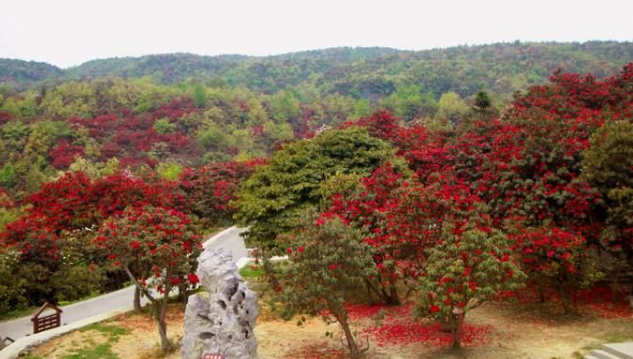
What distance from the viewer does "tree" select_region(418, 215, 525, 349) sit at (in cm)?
882

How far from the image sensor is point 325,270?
347 inches

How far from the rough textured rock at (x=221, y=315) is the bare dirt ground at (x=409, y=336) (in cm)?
153

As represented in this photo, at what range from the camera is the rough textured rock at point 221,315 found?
8.85 metres

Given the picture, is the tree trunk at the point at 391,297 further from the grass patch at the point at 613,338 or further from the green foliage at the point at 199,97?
the green foliage at the point at 199,97

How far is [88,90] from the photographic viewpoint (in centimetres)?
6844

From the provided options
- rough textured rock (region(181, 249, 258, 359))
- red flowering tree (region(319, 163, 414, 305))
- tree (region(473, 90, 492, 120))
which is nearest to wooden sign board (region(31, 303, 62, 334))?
rough textured rock (region(181, 249, 258, 359))

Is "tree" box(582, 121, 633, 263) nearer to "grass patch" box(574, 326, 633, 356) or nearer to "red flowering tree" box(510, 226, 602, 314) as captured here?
"red flowering tree" box(510, 226, 602, 314)

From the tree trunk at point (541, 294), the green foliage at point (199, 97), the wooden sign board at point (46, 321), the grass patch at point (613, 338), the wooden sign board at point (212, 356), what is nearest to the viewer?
the wooden sign board at point (212, 356)

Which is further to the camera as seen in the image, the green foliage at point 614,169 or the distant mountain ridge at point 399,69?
the distant mountain ridge at point 399,69

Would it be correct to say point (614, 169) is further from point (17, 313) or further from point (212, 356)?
point (17, 313)

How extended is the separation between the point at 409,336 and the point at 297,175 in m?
7.11

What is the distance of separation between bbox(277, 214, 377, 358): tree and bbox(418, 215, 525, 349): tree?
44.7 inches

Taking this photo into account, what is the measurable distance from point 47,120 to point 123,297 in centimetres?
4765

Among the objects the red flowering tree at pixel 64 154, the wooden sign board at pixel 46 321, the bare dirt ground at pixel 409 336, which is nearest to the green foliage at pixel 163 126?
the red flowering tree at pixel 64 154
